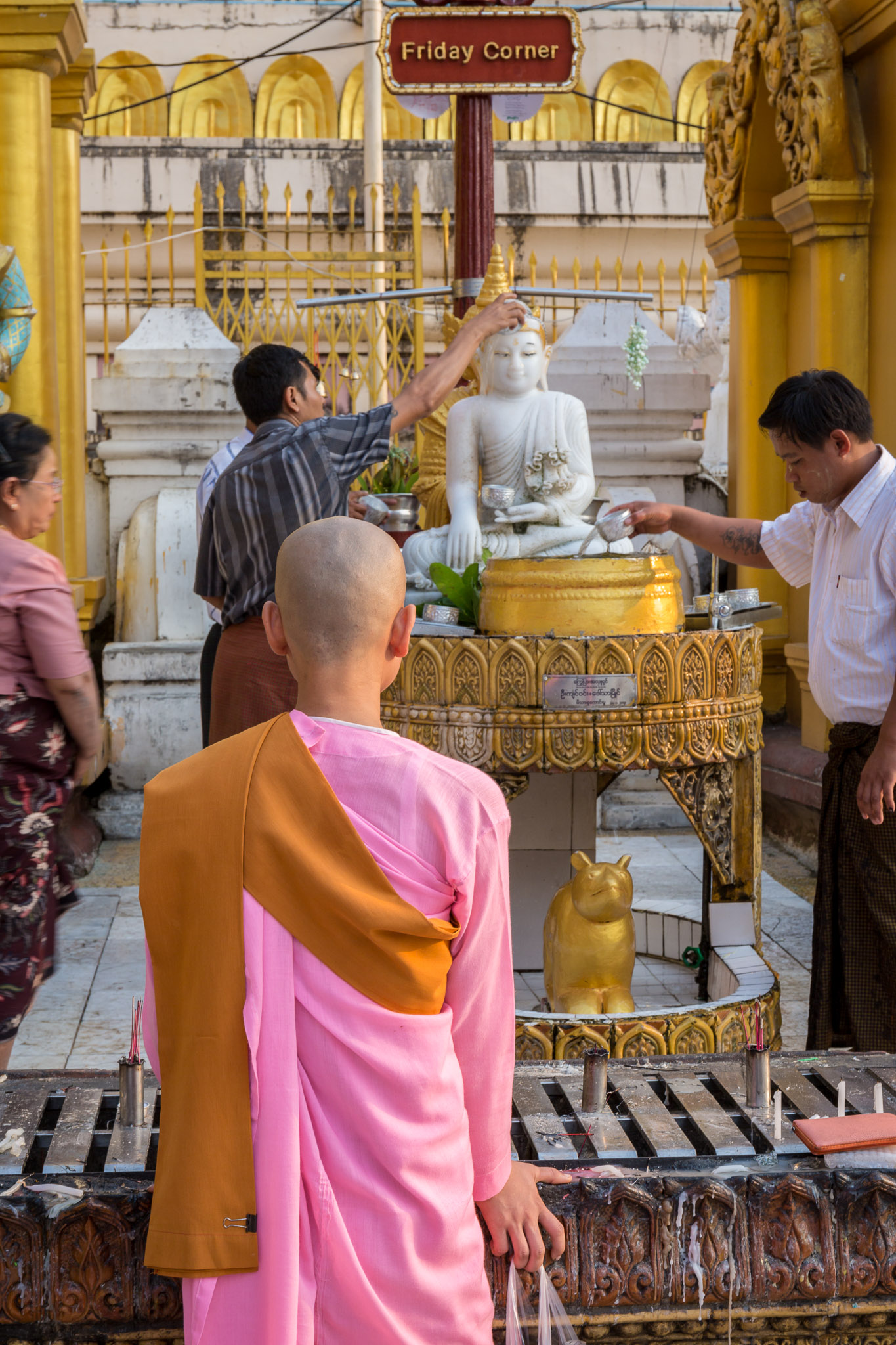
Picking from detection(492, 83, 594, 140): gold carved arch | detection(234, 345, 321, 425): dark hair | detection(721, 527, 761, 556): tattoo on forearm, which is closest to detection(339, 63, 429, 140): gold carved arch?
detection(492, 83, 594, 140): gold carved arch

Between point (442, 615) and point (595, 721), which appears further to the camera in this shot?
point (442, 615)

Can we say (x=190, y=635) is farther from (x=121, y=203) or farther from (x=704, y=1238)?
(x=121, y=203)

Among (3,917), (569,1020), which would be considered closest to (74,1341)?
(3,917)

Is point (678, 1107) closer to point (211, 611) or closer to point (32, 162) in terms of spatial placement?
point (211, 611)

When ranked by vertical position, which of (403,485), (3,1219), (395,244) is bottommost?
(3,1219)

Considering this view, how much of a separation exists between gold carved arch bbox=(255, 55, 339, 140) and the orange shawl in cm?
1227

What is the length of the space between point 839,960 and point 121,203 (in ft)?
31.4

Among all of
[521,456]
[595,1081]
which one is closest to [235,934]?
[595,1081]

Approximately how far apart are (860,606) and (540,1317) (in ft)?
5.29

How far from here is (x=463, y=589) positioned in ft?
11.0

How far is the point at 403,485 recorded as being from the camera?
6246 millimetres

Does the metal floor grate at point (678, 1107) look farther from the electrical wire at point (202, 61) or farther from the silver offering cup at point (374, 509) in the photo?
the electrical wire at point (202, 61)

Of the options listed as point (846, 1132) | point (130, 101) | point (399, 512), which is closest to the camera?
point (846, 1132)

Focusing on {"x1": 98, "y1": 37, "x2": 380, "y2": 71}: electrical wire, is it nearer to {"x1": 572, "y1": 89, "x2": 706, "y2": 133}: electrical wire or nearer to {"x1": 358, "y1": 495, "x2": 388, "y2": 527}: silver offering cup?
{"x1": 572, "y1": 89, "x2": 706, "y2": 133}: electrical wire
